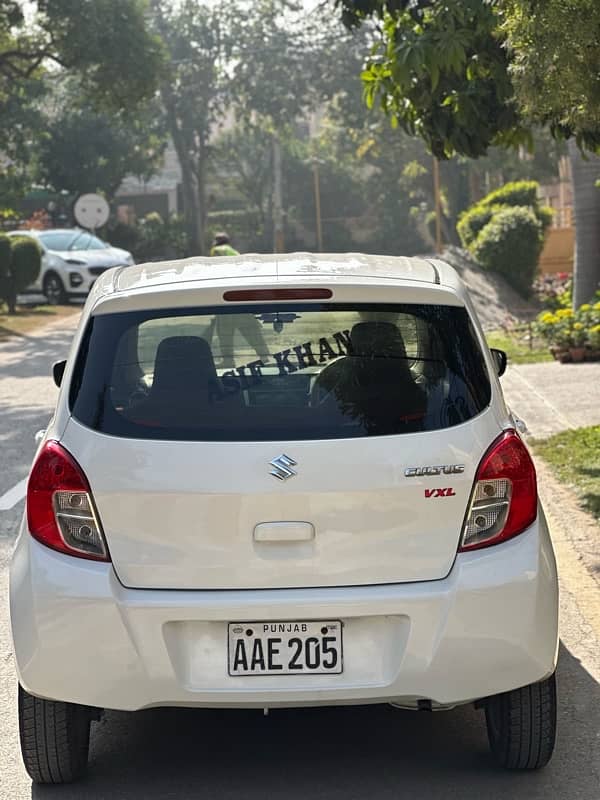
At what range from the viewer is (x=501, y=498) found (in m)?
4.35

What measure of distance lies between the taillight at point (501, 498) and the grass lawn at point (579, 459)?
4.18 metres

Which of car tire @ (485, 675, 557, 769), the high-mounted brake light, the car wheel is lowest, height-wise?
the car wheel

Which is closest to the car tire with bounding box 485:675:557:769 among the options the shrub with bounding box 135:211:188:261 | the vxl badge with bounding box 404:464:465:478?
the vxl badge with bounding box 404:464:465:478

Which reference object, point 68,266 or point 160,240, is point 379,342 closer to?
point 68,266

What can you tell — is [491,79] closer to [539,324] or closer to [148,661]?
[148,661]

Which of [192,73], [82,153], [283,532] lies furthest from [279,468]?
[192,73]

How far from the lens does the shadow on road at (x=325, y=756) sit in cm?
452

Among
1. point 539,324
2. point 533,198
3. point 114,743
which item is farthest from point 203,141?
point 114,743

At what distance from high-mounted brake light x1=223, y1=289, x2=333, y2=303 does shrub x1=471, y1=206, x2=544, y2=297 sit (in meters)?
24.2

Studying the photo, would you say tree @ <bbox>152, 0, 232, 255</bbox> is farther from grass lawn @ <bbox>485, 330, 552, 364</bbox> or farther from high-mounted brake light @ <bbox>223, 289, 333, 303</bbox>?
high-mounted brake light @ <bbox>223, 289, 333, 303</bbox>

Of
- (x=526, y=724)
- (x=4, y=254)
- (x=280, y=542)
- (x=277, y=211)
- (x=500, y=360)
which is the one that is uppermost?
(x=280, y=542)

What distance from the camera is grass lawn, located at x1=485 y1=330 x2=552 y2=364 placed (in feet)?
59.1

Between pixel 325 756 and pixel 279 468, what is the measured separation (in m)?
1.19

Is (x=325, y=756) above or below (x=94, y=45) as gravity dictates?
below
